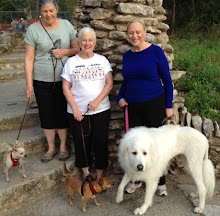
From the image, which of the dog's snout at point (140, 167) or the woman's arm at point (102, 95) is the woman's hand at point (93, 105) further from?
the dog's snout at point (140, 167)

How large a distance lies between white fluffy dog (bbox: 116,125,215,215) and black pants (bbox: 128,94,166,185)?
146 mm

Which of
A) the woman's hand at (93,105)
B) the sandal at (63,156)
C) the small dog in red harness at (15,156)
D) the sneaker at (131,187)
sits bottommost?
the sneaker at (131,187)

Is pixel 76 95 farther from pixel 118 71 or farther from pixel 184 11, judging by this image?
pixel 184 11

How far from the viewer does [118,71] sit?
3836 millimetres

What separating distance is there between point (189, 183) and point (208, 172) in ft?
2.89

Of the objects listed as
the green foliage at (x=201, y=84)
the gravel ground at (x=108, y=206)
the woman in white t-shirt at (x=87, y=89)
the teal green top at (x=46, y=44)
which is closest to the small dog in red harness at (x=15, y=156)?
the gravel ground at (x=108, y=206)

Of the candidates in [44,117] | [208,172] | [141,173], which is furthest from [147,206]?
[44,117]

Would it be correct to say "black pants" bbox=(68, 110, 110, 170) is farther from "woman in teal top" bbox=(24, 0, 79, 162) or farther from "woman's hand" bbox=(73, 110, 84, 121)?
"woman in teal top" bbox=(24, 0, 79, 162)

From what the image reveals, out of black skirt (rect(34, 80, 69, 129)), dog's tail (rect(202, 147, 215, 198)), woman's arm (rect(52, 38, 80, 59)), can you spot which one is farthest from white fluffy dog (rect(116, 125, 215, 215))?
woman's arm (rect(52, 38, 80, 59))

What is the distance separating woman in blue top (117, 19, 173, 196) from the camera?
2.92 meters

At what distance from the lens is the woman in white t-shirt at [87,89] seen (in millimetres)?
3104

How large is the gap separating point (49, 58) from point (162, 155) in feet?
5.90

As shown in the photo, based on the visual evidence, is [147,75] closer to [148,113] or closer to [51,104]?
[148,113]

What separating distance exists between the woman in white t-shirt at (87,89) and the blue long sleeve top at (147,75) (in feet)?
A: 0.96
